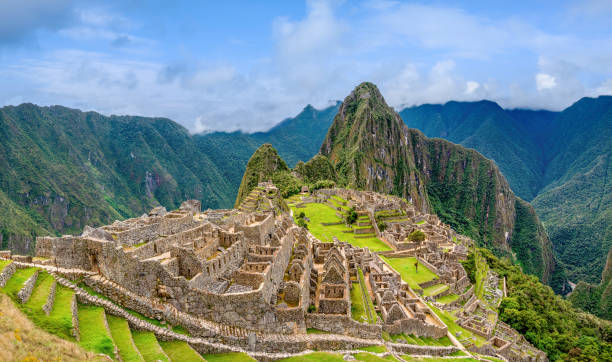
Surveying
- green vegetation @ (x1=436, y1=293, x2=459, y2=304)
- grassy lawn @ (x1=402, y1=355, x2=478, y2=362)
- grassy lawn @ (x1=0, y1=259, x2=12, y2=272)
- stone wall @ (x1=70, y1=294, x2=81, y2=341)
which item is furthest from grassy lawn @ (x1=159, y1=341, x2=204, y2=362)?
green vegetation @ (x1=436, y1=293, x2=459, y2=304)

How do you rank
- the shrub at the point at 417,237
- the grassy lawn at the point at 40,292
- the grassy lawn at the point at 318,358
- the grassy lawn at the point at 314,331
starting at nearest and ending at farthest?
1. the grassy lawn at the point at 40,292
2. the grassy lawn at the point at 318,358
3. the grassy lawn at the point at 314,331
4. the shrub at the point at 417,237

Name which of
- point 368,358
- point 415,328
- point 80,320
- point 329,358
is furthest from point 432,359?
point 80,320

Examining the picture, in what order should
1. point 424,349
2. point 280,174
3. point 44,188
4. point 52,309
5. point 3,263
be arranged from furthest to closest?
1. point 44,188
2. point 280,174
3. point 424,349
4. point 3,263
5. point 52,309

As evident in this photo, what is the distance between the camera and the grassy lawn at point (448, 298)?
40.8 m

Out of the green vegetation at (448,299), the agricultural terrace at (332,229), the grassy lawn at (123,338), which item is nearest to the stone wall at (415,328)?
the green vegetation at (448,299)

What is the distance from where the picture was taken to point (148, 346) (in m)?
14.9

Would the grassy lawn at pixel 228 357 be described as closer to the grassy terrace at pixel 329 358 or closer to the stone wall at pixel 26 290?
the grassy terrace at pixel 329 358

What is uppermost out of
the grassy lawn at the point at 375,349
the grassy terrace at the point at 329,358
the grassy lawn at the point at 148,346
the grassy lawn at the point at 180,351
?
the grassy lawn at the point at 148,346

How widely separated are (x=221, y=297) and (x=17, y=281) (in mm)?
8344

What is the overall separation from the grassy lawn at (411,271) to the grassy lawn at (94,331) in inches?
1285

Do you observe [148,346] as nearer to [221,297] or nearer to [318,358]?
[221,297]

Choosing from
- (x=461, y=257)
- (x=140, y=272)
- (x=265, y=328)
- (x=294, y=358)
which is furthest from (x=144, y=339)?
(x=461, y=257)

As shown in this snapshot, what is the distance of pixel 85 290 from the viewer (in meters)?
16.2

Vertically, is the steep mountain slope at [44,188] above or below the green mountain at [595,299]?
above
